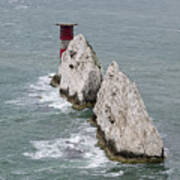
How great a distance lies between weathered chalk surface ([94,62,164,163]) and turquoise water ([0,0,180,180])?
54.3 inches

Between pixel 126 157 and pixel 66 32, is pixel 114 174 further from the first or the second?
pixel 66 32

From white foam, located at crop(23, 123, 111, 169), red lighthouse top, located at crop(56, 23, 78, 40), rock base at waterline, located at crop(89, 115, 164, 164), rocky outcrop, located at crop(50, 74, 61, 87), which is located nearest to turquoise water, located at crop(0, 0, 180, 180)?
white foam, located at crop(23, 123, 111, 169)

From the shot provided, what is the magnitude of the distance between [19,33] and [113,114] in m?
86.6

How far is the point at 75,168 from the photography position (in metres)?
52.7

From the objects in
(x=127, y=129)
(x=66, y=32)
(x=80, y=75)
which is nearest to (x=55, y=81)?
(x=66, y=32)

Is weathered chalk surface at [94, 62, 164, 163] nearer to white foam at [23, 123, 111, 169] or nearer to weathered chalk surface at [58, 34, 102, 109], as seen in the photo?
white foam at [23, 123, 111, 169]

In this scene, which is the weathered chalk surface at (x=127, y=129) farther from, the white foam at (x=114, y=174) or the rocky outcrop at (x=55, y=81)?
the rocky outcrop at (x=55, y=81)

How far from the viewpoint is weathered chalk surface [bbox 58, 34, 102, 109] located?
2896 inches

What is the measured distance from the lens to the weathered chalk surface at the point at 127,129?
5384 centimetres

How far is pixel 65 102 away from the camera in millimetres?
76688

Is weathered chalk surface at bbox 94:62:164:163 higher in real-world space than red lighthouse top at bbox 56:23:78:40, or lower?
lower

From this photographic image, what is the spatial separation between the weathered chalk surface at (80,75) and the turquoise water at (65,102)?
7.01 ft

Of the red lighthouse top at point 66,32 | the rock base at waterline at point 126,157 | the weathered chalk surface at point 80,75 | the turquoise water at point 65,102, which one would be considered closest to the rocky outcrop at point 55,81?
the turquoise water at point 65,102

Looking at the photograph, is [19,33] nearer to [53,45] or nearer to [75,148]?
[53,45]
